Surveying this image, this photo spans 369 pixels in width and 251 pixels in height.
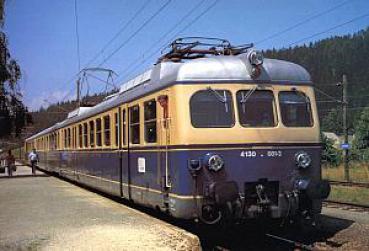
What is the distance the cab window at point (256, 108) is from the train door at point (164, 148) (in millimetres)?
1222

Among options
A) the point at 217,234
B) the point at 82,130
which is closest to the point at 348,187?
the point at 82,130

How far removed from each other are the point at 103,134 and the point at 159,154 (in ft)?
16.9

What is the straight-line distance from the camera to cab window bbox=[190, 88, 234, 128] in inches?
367

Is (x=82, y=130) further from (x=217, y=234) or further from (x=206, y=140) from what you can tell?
(x=206, y=140)

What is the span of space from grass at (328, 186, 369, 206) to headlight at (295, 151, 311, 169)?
8.42m

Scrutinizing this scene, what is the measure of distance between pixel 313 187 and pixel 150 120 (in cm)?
321

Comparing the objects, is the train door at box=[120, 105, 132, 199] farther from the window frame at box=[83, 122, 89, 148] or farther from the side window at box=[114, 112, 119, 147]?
the window frame at box=[83, 122, 89, 148]

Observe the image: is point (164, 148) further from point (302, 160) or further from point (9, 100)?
point (9, 100)

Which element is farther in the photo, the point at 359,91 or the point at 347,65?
the point at 347,65

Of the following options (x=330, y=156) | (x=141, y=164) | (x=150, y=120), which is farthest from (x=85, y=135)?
(x=330, y=156)

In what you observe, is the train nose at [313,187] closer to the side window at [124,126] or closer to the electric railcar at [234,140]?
the electric railcar at [234,140]

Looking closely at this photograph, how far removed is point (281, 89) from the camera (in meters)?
9.79

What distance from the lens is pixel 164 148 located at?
988cm

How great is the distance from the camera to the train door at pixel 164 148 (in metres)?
9.73
